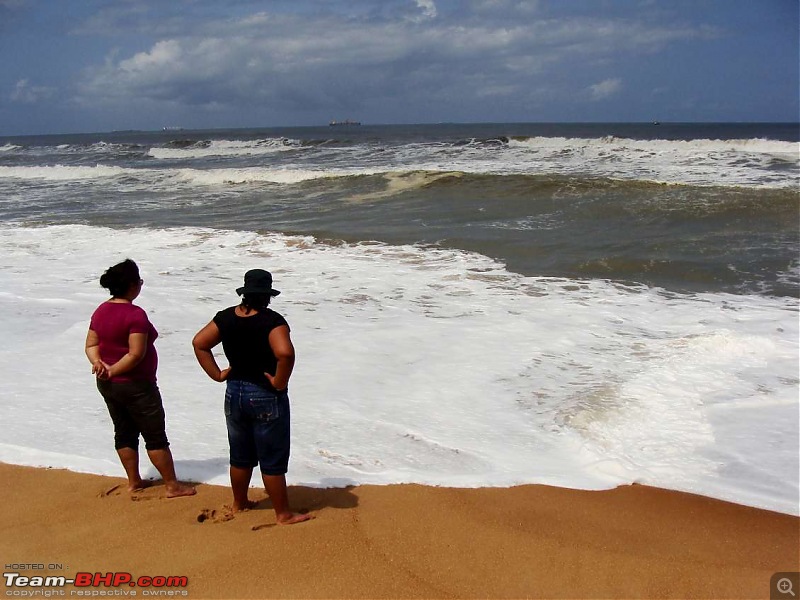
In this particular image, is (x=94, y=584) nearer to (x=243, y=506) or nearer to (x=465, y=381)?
(x=243, y=506)

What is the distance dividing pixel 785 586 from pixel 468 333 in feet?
14.6

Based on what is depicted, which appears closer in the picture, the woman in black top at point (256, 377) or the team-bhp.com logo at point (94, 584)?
the team-bhp.com logo at point (94, 584)

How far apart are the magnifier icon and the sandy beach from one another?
74 mm

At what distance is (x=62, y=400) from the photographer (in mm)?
5488

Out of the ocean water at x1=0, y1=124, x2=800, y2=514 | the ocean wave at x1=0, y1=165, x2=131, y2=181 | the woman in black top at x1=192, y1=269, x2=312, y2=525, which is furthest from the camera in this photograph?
the ocean wave at x1=0, y1=165, x2=131, y2=181

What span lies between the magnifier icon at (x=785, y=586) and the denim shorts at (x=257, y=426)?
2.40 m

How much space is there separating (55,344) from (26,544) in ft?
12.8


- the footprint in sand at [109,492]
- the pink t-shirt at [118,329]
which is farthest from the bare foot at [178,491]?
the pink t-shirt at [118,329]

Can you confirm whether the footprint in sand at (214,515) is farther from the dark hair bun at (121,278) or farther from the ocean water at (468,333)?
the dark hair bun at (121,278)

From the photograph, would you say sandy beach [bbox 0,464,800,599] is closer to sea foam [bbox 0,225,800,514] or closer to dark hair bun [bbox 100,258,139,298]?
sea foam [bbox 0,225,800,514]

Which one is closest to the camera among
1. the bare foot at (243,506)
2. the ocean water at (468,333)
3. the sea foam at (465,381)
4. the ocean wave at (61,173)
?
the bare foot at (243,506)

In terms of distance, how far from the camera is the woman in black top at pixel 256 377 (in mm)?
3455

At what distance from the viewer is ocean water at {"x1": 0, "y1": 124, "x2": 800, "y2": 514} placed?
15.5 feet

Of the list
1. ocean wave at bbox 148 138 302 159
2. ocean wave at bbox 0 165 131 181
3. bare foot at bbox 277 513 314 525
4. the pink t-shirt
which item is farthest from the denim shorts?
ocean wave at bbox 148 138 302 159
